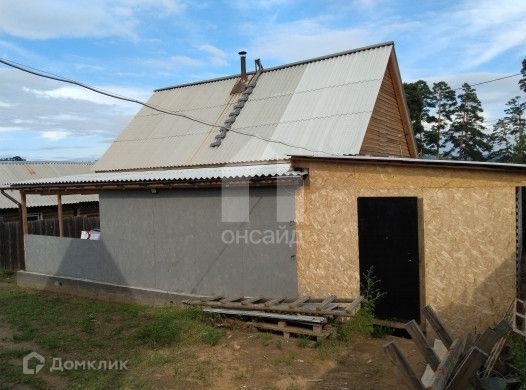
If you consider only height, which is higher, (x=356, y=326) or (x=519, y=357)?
(x=519, y=357)

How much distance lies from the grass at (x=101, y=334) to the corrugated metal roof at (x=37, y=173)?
353 inches

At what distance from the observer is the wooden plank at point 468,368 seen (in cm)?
387

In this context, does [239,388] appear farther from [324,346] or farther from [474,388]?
[474,388]

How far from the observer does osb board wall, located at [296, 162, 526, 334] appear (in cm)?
638

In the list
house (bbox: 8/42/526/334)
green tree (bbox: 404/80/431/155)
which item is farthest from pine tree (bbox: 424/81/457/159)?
house (bbox: 8/42/526/334)

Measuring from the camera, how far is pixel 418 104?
3353 cm

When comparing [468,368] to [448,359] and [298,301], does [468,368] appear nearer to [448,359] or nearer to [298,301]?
[448,359]

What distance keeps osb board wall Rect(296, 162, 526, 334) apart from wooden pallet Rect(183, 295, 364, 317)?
0.31 metres

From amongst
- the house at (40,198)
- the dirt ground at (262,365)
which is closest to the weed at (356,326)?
the dirt ground at (262,365)

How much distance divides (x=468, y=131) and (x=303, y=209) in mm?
32627

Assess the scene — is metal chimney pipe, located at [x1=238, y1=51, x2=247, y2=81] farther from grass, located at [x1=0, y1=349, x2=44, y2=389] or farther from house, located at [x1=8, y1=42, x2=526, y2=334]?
grass, located at [x1=0, y1=349, x2=44, y2=389]

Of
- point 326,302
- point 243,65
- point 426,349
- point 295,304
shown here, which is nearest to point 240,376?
point 295,304

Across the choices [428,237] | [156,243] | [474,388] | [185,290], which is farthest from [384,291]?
[156,243]

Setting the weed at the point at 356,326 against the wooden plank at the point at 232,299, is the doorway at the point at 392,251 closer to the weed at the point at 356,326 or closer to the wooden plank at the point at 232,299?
the weed at the point at 356,326
